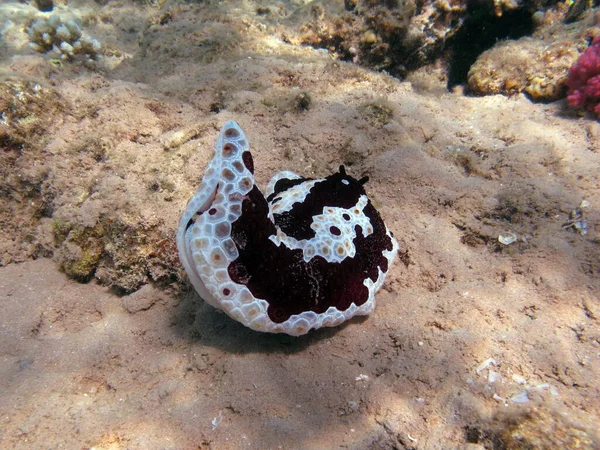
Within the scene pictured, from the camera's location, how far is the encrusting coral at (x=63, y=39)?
23.3 feet

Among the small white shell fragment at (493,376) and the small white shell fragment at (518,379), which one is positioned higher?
the small white shell fragment at (518,379)

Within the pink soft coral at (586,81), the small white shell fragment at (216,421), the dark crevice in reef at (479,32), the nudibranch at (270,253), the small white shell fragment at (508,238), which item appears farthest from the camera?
the dark crevice in reef at (479,32)

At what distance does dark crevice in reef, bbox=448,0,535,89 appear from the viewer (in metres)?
6.36

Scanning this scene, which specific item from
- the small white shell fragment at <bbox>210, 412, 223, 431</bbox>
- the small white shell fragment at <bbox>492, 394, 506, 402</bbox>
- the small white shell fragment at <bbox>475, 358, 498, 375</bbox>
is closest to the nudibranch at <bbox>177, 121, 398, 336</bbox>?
the small white shell fragment at <bbox>210, 412, 223, 431</bbox>

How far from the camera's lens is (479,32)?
665cm

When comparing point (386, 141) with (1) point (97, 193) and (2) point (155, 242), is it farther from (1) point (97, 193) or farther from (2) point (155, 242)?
(1) point (97, 193)

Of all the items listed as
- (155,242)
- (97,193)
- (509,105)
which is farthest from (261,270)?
(509,105)

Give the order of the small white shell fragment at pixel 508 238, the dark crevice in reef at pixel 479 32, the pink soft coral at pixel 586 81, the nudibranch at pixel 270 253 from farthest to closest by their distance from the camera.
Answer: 1. the dark crevice in reef at pixel 479 32
2. the pink soft coral at pixel 586 81
3. the small white shell fragment at pixel 508 238
4. the nudibranch at pixel 270 253

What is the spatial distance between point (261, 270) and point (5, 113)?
413 centimetres

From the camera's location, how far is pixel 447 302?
313 cm

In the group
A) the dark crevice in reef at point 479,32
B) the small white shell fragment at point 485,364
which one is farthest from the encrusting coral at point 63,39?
the small white shell fragment at point 485,364

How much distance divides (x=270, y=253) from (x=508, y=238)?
2660 mm

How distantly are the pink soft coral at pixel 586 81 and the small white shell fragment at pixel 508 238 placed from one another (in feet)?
9.88

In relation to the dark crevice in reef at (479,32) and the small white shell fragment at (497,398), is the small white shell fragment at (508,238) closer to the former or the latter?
the small white shell fragment at (497,398)
